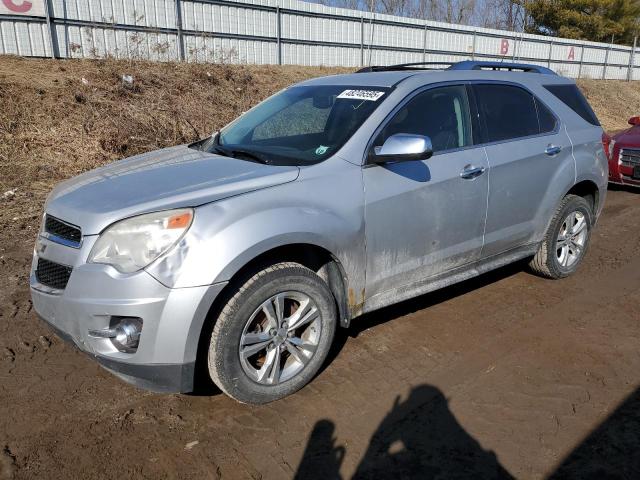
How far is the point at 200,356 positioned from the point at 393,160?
1.59 meters

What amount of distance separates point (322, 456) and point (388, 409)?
523mm

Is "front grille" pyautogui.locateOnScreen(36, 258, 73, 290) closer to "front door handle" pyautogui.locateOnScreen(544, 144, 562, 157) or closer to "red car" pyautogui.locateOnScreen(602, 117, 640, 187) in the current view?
"front door handle" pyautogui.locateOnScreen(544, 144, 562, 157)

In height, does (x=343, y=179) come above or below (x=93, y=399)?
above

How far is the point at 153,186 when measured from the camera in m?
2.94

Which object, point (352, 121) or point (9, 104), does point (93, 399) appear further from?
point (9, 104)

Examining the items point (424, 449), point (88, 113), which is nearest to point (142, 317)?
point (424, 449)

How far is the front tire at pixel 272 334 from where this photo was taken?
2.77m

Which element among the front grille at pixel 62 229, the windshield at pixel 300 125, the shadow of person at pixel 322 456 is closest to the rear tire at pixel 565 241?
the windshield at pixel 300 125

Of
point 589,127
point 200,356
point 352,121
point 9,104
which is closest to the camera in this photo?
point 200,356

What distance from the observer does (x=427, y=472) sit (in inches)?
98.1

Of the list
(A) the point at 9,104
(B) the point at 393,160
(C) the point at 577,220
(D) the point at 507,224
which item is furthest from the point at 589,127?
(A) the point at 9,104

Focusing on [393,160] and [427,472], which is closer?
[427,472]

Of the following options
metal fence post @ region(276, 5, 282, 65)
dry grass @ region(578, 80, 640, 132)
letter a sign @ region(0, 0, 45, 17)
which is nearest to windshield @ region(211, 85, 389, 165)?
letter a sign @ region(0, 0, 45, 17)

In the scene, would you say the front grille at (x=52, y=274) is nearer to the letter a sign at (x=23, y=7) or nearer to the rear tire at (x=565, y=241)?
the rear tire at (x=565, y=241)
